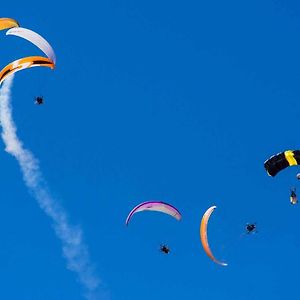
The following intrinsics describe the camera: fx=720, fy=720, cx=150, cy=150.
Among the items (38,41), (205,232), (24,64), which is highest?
(38,41)

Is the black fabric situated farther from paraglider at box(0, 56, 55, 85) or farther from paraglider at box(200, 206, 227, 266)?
paraglider at box(0, 56, 55, 85)

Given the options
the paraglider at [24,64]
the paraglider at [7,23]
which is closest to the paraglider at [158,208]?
the paraglider at [24,64]

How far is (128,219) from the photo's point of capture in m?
46.2

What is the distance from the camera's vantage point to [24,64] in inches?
1868

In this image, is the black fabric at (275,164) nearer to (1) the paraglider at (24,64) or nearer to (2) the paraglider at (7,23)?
(1) the paraglider at (24,64)

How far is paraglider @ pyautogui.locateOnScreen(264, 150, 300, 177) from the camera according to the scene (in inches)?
1832

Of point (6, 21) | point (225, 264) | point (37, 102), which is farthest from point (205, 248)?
point (6, 21)

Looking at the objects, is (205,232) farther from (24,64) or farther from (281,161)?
(24,64)

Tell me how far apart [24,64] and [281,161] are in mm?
18025

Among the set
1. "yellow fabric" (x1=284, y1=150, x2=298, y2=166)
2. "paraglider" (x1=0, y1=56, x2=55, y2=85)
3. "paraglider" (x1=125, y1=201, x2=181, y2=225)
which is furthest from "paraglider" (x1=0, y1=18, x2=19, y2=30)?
"yellow fabric" (x1=284, y1=150, x2=298, y2=166)

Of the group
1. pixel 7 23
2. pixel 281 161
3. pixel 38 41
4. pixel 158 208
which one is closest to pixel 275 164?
pixel 281 161

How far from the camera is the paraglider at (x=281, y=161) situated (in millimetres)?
46531

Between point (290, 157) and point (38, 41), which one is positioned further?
point (38, 41)

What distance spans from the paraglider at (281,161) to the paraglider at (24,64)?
15620 mm
